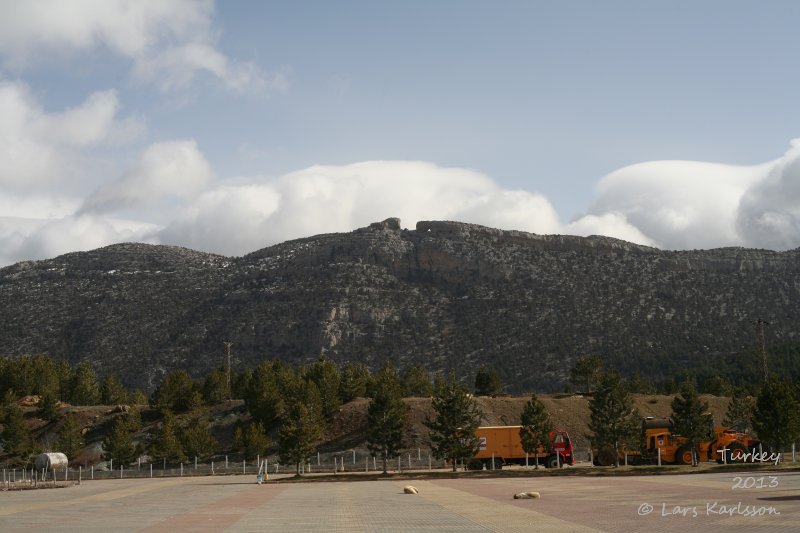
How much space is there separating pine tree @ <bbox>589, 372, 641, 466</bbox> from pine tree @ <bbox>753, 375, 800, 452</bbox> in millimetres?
9320

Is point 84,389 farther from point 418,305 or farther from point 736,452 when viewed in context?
point 736,452

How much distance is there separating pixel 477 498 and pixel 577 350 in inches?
4372

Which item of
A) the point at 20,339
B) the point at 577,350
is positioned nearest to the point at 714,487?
the point at 577,350

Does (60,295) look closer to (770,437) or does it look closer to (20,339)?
(20,339)

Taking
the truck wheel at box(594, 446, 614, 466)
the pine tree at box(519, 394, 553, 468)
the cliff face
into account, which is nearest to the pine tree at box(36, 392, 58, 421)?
the cliff face

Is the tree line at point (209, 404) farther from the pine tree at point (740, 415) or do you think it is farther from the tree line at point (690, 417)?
the pine tree at point (740, 415)

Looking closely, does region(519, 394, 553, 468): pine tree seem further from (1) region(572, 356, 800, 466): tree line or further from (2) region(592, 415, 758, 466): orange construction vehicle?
(2) region(592, 415, 758, 466): orange construction vehicle

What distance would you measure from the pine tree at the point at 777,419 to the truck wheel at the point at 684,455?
16.9ft

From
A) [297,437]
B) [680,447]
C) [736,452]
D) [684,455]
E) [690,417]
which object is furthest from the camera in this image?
[297,437]

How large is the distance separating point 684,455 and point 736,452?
3839 mm

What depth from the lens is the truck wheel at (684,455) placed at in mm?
60906

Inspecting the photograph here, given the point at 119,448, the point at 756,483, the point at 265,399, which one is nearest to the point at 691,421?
the point at 756,483

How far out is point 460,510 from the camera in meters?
29.5

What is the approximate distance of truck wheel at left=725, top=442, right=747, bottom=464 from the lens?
5994 centimetres
